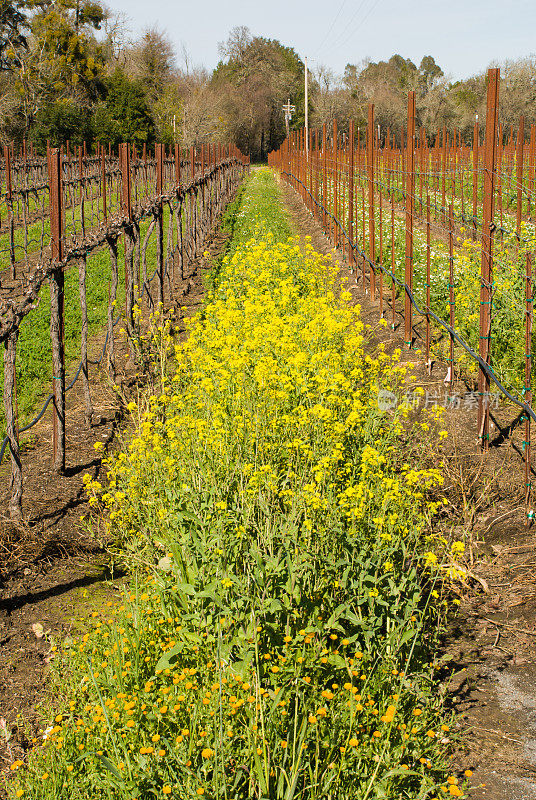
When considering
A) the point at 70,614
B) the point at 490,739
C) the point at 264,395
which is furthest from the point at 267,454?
the point at 490,739

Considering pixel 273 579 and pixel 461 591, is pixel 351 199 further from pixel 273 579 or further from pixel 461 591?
pixel 273 579

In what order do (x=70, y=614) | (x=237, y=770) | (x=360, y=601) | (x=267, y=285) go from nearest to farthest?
(x=237, y=770) < (x=360, y=601) < (x=70, y=614) < (x=267, y=285)

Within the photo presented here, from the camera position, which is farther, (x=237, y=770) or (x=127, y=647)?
(x=127, y=647)

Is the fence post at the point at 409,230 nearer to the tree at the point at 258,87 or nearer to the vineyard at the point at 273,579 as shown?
the vineyard at the point at 273,579

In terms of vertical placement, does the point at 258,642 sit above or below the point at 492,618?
above

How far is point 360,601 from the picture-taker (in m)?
3.48

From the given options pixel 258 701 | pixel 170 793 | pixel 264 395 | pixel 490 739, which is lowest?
pixel 490 739

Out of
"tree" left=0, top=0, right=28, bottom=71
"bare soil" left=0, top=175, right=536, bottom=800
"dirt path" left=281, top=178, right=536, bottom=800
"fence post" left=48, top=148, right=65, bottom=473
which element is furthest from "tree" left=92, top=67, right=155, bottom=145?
"dirt path" left=281, top=178, right=536, bottom=800

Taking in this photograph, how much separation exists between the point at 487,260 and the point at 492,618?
115 inches

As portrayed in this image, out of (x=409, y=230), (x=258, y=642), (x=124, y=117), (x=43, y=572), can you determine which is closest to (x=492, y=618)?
(x=258, y=642)

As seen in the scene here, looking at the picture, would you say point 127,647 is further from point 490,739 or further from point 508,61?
point 508,61

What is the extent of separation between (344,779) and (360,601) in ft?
2.42

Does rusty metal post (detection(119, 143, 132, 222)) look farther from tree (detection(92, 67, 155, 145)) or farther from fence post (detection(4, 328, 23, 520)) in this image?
tree (detection(92, 67, 155, 145))

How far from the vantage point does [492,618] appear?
178 inches
